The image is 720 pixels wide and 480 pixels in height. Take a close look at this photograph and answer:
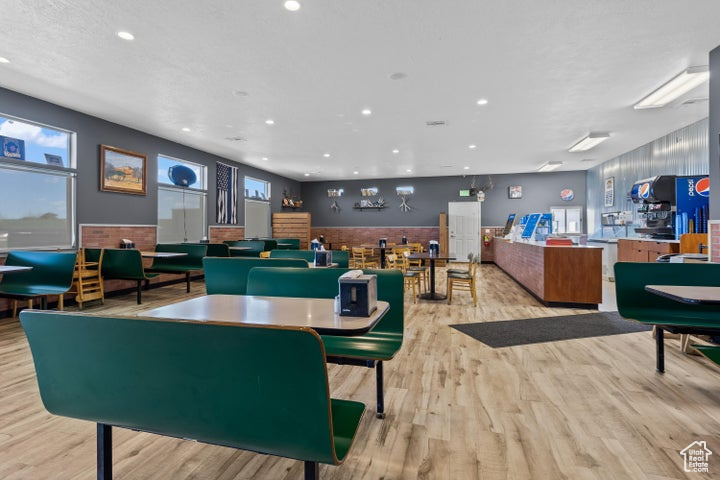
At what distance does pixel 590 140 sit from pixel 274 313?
8.25 metres

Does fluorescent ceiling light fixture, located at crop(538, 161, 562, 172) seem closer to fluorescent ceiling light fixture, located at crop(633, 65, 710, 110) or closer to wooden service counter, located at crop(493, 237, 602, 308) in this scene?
fluorescent ceiling light fixture, located at crop(633, 65, 710, 110)

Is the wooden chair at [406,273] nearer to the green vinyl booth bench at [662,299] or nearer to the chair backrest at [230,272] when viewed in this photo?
the chair backrest at [230,272]

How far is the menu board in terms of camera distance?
7.13 metres

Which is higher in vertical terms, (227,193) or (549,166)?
(549,166)

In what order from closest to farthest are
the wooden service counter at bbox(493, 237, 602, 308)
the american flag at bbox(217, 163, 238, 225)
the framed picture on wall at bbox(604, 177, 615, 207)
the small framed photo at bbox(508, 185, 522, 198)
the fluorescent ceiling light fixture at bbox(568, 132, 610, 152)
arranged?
the wooden service counter at bbox(493, 237, 602, 308)
the fluorescent ceiling light fixture at bbox(568, 132, 610, 152)
the american flag at bbox(217, 163, 238, 225)
the framed picture on wall at bbox(604, 177, 615, 207)
the small framed photo at bbox(508, 185, 522, 198)

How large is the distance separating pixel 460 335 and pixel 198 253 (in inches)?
207

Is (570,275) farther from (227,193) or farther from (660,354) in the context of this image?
(227,193)

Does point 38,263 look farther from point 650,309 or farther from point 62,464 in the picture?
point 650,309

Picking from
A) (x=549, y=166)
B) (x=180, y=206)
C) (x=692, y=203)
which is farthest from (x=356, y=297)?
(x=549, y=166)

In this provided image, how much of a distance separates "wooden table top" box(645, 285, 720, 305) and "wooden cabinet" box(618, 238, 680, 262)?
169 inches

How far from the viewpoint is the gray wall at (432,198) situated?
40.5ft

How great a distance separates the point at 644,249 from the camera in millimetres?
6742

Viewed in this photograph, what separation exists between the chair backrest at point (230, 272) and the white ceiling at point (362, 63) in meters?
2.30

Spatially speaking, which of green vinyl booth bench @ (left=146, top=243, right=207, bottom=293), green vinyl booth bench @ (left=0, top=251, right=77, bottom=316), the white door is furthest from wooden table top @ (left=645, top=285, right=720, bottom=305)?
the white door
